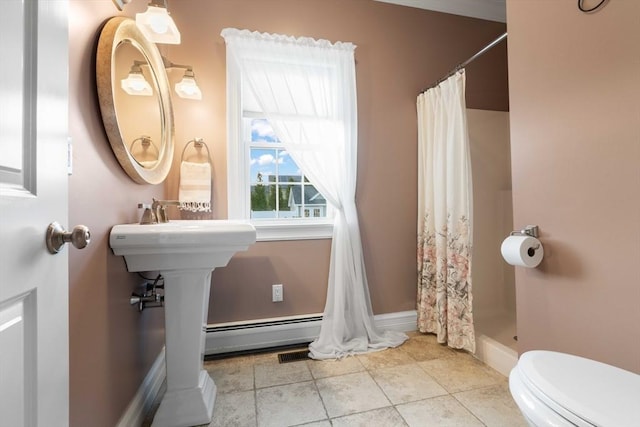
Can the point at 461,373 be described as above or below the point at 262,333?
below

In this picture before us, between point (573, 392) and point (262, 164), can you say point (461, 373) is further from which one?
point (262, 164)

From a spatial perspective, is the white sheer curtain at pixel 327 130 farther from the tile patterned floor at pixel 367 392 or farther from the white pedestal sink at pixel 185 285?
the white pedestal sink at pixel 185 285

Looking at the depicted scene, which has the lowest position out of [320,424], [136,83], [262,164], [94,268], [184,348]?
[320,424]

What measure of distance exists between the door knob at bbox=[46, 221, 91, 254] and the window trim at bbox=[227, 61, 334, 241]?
51.4 inches

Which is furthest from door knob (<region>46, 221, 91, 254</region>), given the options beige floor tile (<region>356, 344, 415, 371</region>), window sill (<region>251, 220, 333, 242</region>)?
beige floor tile (<region>356, 344, 415, 371</region>)

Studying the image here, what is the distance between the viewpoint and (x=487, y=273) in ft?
7.52

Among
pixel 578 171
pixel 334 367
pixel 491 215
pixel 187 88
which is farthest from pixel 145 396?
pixel 491 215

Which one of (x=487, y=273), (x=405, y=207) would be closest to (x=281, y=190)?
(x=405, y=207)

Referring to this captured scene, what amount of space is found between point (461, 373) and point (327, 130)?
1.74m

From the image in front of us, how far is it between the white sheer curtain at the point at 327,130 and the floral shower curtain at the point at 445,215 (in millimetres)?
366

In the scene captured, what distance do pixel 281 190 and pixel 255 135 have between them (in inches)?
17.6

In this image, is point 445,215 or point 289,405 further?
point 445,215

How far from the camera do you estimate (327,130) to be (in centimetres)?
193

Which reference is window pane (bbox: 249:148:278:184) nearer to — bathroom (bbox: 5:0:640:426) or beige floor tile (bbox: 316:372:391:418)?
bathroom (bbox: 5:0:640:426)
